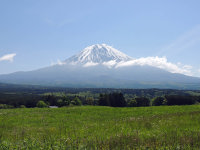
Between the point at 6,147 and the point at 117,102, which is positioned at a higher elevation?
the point at 6,147

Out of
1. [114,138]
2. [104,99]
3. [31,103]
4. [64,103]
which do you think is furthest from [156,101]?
[114,138]

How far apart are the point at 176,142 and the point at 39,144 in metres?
4.97

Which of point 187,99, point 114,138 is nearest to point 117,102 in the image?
point 187,99

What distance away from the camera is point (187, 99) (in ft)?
232

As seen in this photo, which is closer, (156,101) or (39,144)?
(39,144)

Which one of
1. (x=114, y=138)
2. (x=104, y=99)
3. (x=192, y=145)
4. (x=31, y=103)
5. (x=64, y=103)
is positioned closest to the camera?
(x=192, y=145)

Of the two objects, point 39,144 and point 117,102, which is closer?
point 39,144

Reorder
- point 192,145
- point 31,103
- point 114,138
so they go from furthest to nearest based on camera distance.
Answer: point 31,103 → point 114,138 → point 192,145

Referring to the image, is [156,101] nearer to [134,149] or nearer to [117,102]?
[117,102]

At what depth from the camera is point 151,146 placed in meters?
6.36

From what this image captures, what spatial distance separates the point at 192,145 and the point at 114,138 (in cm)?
282

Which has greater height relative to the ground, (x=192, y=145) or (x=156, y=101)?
(x=192, y=145)

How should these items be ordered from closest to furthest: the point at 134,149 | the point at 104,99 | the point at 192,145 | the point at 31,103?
the point at 134,149
the point at 192,145
the point at 104,99
the point at 31,103

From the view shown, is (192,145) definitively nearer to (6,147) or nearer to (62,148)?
(62,148)
